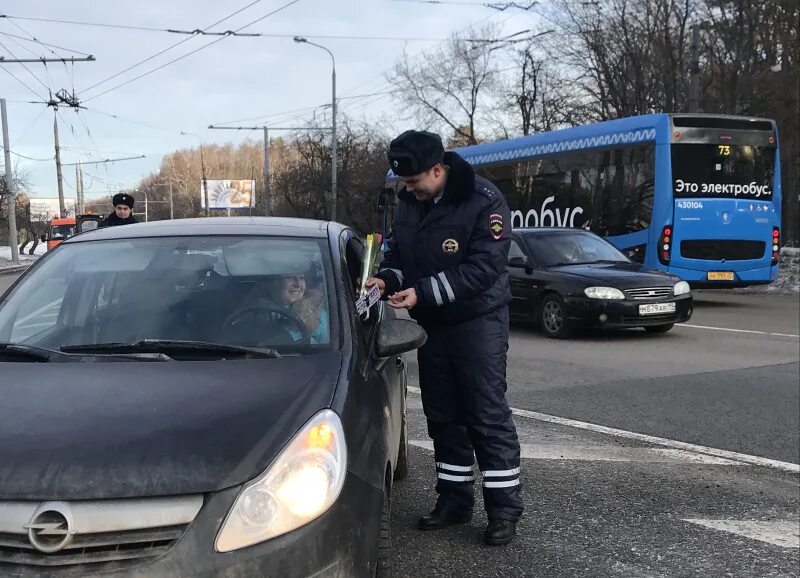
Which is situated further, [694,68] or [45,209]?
[45,209]

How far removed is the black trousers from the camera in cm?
350

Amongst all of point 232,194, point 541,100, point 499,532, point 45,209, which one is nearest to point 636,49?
point 541,100

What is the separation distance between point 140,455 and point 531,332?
9.47m

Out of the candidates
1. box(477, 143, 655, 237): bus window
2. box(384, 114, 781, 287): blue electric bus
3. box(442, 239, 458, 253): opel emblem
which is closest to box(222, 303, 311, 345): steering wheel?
box(442, 239, 458, 253): opel emblem

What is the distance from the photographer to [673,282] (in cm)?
1021

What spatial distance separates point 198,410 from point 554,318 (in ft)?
28.2

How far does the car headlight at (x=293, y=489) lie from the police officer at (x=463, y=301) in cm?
122

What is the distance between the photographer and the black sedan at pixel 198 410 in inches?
77.8

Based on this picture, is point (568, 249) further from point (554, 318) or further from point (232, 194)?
point (232, 194)

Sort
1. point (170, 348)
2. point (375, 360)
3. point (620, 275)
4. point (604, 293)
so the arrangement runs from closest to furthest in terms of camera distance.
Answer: point (170, 348)
point (375, 360)
point (604, 293)
point (620, 275)

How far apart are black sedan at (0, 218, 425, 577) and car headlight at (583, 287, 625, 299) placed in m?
6.83

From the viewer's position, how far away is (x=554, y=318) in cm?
1047

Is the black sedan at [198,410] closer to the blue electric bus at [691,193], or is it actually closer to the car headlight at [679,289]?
the car headlight at [679,289]

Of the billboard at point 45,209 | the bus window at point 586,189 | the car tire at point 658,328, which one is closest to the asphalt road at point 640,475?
the car tire at point 658,328
